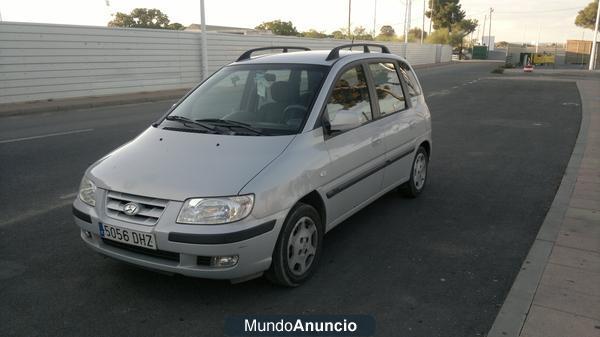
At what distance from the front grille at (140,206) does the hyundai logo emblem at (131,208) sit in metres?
0.02

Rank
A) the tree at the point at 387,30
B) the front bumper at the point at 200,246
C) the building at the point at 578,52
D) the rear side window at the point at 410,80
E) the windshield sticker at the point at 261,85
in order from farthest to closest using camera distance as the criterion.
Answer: the tree at the point at 387,30
the building at the point at 578,52
the rear side window at the point at 410,80
the windshield sticker at the point at 261,85
the front bumper at the point at 200,246

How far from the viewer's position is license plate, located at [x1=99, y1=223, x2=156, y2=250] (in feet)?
10.5

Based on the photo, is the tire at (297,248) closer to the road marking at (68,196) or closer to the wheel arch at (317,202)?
the wheel arch at (317,202)

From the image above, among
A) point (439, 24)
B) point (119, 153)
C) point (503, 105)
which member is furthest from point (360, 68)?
point (439, 24)

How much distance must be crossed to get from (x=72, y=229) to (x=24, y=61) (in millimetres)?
12980

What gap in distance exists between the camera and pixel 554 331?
122 inches

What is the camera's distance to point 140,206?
326cm

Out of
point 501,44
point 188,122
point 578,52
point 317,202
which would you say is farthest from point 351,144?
point 501,44

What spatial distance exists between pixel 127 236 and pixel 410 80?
3.71m

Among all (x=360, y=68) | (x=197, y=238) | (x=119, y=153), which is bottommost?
(x=197, y=238)

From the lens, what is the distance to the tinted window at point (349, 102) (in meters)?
4.09

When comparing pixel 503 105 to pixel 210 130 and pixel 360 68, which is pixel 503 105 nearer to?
pixel 360 68

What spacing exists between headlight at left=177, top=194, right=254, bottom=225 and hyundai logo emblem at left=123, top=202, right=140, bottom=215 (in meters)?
0.30

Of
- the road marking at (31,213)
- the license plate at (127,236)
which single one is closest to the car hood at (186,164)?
the license plate at (127,236)
